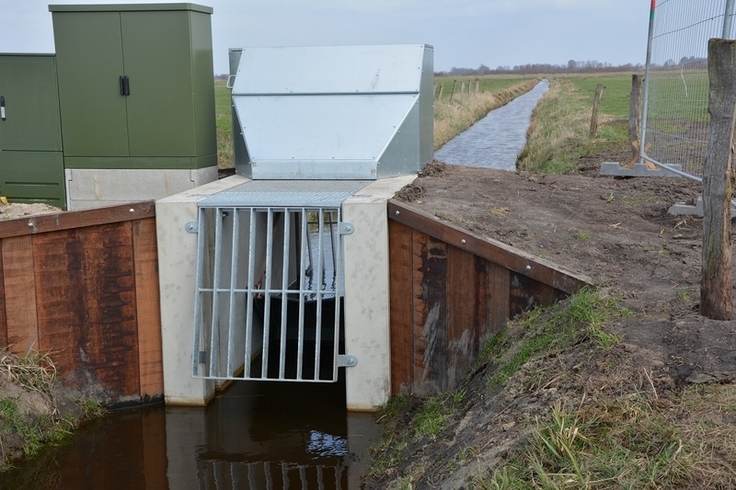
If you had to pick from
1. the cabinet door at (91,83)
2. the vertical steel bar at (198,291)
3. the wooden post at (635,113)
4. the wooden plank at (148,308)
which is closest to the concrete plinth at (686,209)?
the wooden post at (635,113)

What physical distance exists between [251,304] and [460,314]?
1664 mm

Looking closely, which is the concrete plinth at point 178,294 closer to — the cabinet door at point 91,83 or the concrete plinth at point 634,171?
the cabinet door at point 91,83

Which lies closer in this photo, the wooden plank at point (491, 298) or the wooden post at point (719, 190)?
the wooden post at point (719, 190)

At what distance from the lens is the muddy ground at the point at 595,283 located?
4.44 metres

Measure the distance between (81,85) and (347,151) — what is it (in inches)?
110

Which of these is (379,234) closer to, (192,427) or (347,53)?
(192,427)

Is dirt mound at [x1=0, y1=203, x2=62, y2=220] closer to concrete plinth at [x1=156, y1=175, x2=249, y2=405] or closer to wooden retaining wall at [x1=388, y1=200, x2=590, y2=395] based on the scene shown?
concrete plinth at [x1=156, y1=175, x2=249, y2=405]

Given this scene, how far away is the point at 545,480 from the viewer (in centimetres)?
365

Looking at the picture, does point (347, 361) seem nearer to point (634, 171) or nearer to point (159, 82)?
point (159, 82)

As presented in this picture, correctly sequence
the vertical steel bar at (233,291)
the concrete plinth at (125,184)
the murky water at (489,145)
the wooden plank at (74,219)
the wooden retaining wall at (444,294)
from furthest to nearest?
the murky water at (489,145), the concrete plinth at (125,184), the vertical steel bar at (233,291), the wooden plank at (74,219), the wooden retaining wall at (444,294)

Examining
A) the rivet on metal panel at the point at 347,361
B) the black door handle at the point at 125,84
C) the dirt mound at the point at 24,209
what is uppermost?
the black door handle at the point at 125,84

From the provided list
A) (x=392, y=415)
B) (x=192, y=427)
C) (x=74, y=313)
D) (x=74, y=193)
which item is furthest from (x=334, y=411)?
(x=74, y=193)

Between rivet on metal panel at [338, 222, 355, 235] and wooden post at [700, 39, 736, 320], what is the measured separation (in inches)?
112

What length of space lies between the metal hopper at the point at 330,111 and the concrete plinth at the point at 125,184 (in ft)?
1.84
